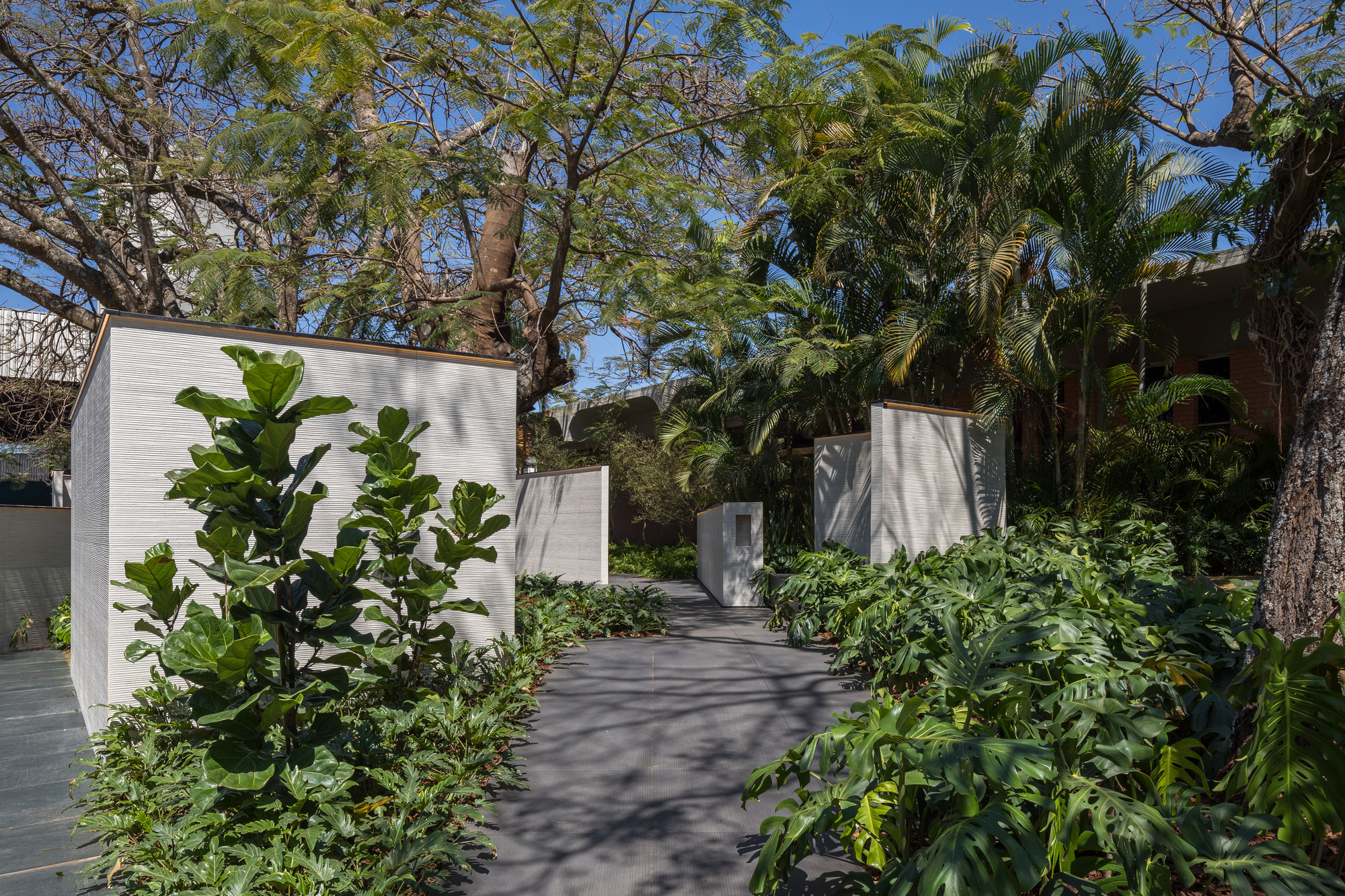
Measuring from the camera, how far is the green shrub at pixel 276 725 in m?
3.08

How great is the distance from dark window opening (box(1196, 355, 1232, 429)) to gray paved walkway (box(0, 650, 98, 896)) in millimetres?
14215

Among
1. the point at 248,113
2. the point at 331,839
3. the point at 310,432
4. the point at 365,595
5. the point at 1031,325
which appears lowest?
the point at 331,839

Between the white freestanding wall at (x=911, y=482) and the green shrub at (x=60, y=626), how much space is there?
897 cm

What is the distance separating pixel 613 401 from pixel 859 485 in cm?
921

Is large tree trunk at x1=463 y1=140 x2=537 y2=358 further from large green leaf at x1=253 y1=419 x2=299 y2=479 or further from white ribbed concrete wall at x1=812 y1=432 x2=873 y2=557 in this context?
large green leaf at x1=253 y1=419 x2=299 y2=479

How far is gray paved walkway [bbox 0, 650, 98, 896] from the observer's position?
3.28m

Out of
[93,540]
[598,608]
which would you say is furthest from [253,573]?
[598,608]

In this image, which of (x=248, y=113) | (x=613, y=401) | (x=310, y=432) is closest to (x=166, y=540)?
(x=310, y=432)

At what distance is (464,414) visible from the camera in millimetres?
5996

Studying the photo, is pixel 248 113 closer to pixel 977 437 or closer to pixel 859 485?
pixel 859 485

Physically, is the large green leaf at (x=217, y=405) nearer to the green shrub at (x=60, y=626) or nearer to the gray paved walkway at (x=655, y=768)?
the gray paved walkway at (x=655, y=768)

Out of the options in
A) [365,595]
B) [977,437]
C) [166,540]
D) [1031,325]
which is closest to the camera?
[365,595]

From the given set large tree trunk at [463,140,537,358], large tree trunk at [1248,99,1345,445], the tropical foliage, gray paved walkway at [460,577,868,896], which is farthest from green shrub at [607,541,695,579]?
large tree trunk at [1248,99,1345,445]

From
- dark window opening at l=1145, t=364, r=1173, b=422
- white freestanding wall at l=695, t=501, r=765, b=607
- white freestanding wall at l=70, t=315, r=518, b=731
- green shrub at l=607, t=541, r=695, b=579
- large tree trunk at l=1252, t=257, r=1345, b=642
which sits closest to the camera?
large tree trunk at l=1252, t=257, r=1345, b=642
